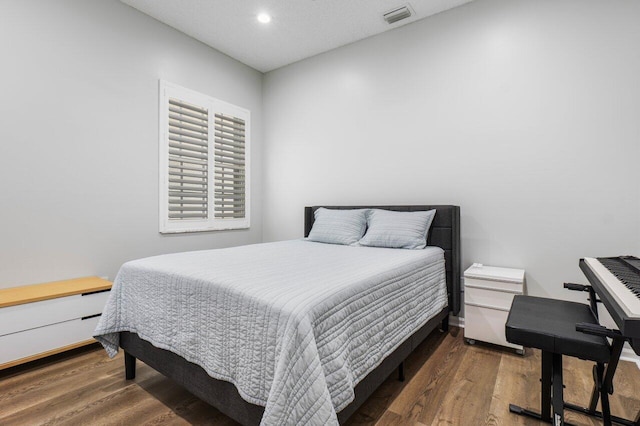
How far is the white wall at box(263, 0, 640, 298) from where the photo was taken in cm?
236

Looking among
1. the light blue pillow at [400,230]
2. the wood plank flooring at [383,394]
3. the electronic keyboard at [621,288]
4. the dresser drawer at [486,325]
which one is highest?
the light blue pillow at [400,230]

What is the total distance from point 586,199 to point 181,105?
375 centimetres

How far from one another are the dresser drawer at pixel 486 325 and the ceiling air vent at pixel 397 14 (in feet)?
8.82

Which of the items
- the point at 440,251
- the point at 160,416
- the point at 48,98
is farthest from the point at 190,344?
the point at 48,98

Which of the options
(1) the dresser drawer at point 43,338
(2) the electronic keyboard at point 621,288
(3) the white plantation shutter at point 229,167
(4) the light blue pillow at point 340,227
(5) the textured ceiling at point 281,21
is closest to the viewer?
(2) the electronic keyboard at point 621,288

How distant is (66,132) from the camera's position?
2602 mm

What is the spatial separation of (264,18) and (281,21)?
0.17 metres

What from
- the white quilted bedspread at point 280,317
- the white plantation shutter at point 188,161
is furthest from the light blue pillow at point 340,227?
the white plantation shutter at point 188,161

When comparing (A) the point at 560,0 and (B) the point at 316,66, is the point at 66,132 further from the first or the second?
(A) the point at 560,0

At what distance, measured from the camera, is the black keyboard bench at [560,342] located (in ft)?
4.17

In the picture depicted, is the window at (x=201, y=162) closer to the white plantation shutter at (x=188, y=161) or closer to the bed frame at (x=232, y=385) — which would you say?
the white plantation shutter at (x=188, y=161)

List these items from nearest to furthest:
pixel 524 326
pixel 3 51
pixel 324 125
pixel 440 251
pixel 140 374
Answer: pixel 524 326 → pixel 140 374 → pixel 3 51 → pixel 440 251 → pixel 324 125

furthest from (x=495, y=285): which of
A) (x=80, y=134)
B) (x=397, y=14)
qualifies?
→ (x=80, y=134)

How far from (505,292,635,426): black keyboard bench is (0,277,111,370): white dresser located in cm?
272
